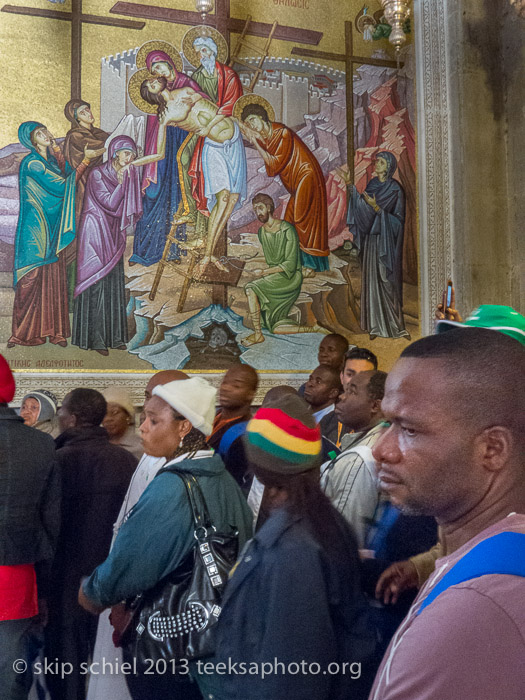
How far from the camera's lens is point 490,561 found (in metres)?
0.89

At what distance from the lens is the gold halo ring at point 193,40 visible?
8.49 meters

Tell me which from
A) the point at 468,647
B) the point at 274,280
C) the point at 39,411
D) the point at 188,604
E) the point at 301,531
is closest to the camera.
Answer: the point at 468,647

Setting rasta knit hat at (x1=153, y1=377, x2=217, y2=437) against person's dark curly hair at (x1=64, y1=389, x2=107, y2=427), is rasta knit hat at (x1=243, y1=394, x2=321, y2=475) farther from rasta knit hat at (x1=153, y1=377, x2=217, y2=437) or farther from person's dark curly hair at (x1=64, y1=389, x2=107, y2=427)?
person's dark curly hair at (x1=64, y1=389, x2=107, y2=427)

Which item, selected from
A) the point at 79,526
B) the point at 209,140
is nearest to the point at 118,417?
the point at 79,526

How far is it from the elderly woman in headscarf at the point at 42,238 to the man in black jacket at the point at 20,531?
15.7 ft

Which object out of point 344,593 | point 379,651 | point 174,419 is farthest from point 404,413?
point 174,419

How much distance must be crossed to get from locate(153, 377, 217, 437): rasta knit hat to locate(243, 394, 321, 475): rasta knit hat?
63 cm

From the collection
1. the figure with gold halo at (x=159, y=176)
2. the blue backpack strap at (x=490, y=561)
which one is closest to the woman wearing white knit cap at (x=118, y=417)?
the figure with gold halo at (x=159, y=176)

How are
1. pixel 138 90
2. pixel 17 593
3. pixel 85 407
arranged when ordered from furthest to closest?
pixel 138 90 < pixel 85 407 < pixel 17 593

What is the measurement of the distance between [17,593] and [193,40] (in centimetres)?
735

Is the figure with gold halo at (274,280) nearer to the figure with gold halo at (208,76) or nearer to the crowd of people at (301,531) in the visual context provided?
the figure with gold halo at (208,76)

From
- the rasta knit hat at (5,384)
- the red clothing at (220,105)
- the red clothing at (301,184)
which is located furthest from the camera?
the red clothing at (301,184)

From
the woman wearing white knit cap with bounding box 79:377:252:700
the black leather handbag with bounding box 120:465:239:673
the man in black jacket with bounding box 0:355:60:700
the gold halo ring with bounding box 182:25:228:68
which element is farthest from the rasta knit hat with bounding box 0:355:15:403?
the gold halo ring with bounding box 182:25:228:68

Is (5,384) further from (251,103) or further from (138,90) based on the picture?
(251,103)
